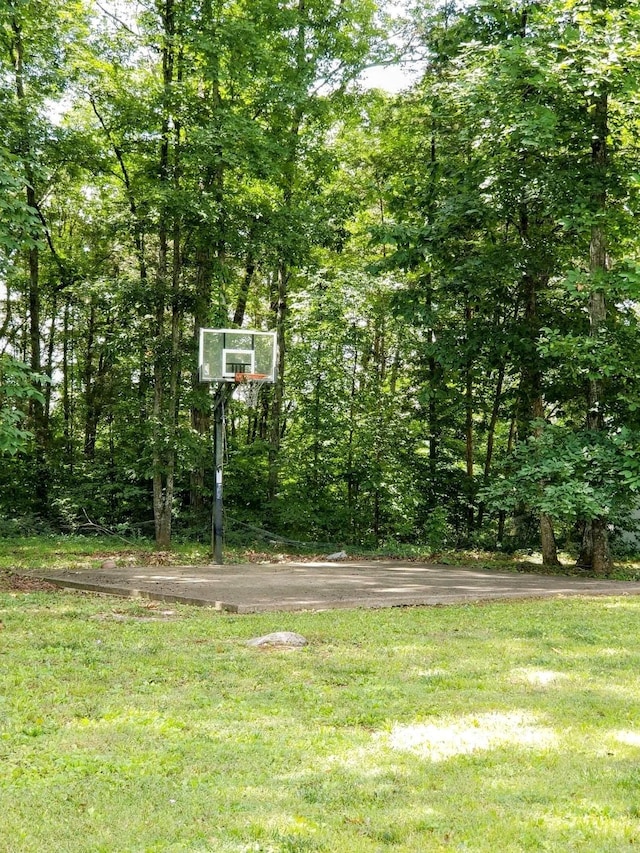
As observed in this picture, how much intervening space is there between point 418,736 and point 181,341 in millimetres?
11817

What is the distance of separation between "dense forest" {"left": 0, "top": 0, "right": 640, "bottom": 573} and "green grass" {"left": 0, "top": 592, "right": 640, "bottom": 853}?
500cm

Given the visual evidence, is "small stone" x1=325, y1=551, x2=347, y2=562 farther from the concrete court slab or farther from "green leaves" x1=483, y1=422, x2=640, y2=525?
"green leaves" x1=483, y1=422, x2=640, y2=525

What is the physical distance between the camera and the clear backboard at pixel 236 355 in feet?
42.8

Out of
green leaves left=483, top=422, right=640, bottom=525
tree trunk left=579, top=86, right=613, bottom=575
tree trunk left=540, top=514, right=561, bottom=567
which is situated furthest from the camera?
tree trunk left=540, top=514, right=561, bottom=567

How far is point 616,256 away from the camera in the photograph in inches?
564

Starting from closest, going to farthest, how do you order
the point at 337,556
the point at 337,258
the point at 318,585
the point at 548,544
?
the point at 318,585
the point at 548,544
the point at 337,556
the point at 337,258

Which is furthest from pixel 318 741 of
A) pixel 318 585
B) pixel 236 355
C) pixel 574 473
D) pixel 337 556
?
pixel 337 556

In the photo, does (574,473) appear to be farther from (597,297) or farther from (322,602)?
(322,602)

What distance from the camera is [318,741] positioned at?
3965 mm

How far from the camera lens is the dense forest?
11.8 m

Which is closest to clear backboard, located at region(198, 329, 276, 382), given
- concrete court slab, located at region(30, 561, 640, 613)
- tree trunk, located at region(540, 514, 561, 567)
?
concrete court slab, located at region(30, 561, 640, 613)

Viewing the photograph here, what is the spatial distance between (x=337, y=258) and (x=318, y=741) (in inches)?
693

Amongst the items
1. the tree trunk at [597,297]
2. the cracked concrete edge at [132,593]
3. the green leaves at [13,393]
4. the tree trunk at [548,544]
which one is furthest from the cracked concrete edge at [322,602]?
the tree trunk at [548,544]

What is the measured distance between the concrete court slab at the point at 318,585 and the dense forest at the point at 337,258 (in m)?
1.34
